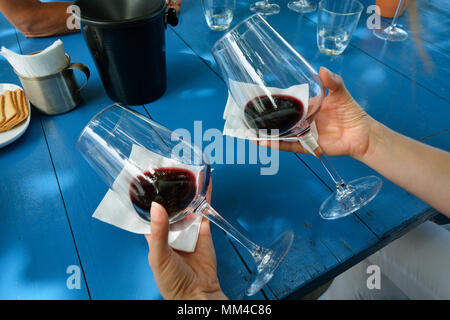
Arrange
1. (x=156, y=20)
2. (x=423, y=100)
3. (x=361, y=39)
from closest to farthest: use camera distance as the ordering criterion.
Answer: (x=156, y=20)
(x=423, y=100)
(x=361, y=39)

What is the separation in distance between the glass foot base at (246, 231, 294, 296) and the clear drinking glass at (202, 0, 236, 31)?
2.51 ft

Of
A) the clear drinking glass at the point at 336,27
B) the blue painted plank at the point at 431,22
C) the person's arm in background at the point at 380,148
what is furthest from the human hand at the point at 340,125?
the blue painted plank at the point at 431,22

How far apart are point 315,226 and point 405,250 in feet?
1.03

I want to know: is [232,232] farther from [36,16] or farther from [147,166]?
[36,16]

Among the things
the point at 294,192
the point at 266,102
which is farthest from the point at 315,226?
the point at 266,102

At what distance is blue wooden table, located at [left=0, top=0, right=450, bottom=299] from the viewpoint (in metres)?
0.49

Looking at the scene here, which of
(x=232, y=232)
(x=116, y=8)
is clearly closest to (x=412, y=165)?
(x=232, y=232)

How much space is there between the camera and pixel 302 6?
116cm

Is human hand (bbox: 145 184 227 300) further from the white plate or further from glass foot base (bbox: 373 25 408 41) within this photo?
glass foot base (bbox: 373 25 408 41)

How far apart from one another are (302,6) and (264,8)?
14 centimetres

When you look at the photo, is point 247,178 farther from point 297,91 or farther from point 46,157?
point 46,157

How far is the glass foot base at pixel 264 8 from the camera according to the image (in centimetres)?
113
